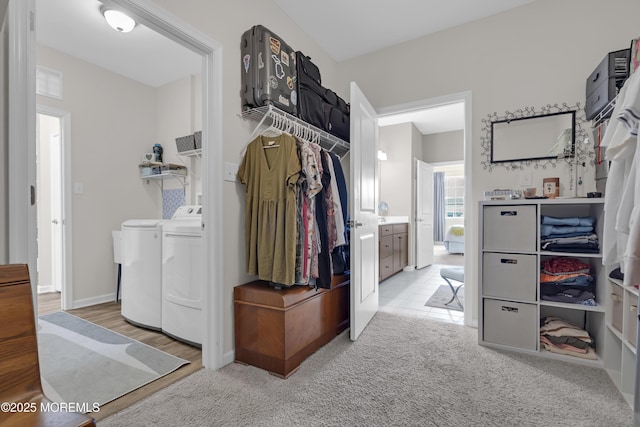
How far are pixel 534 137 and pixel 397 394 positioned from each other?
2.18 m

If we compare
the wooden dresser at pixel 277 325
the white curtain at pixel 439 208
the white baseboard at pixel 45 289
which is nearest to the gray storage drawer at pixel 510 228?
the wooden dresser at pixel 277 325

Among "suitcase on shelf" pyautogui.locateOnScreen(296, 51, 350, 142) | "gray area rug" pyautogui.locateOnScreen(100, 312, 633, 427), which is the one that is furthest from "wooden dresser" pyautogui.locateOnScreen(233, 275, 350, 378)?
"suitcase on shelf" pyautogui.locateOnScreen(296, 51, 350, 142)

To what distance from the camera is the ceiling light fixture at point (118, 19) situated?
2.21 meters

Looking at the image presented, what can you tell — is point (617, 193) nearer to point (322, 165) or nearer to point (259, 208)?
point (322, 165)

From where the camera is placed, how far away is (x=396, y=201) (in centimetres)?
532

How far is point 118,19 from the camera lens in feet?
7.37

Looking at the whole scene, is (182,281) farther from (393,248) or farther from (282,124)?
(393,248)

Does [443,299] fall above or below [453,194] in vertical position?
below

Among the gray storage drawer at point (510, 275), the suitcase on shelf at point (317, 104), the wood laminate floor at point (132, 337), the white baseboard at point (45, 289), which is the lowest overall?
the wood laminate floor at point (132, 337)

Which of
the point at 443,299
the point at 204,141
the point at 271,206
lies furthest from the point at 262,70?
the point at 443,299

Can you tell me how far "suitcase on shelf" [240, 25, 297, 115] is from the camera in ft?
6.31

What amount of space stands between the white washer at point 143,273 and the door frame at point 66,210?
863mm

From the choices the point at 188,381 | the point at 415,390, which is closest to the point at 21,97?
the point at 188,381

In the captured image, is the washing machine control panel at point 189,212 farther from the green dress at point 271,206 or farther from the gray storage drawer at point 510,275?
the gray storage drawer at point 510,275
